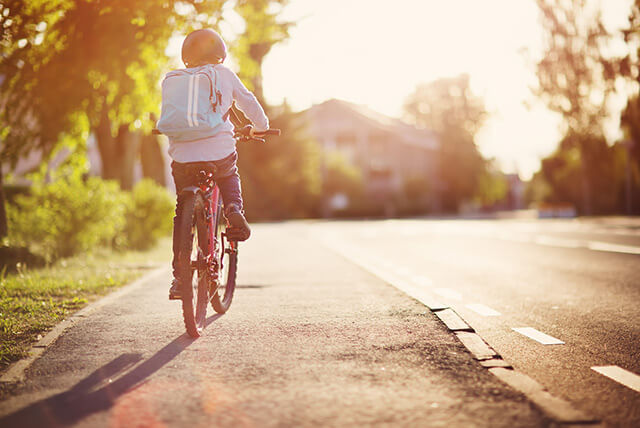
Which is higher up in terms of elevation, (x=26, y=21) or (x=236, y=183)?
(x=26, y=21)

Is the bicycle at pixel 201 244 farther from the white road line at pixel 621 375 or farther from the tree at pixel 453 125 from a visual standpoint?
the tree at pixel 453 125

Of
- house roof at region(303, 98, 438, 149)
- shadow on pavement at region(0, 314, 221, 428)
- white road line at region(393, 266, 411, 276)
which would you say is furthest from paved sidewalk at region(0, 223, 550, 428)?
house roof at region(303, 98, 438, 149)

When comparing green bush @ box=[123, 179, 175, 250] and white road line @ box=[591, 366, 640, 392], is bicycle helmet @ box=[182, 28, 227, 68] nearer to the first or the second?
white road line @ box=[591, 366, 640, 392]

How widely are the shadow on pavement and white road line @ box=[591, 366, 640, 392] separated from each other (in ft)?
8.22

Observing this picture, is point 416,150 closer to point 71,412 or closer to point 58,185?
point 58,185

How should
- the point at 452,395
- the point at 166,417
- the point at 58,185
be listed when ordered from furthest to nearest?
the point at 58,185 → the point at 452,395 → the point at 166,417

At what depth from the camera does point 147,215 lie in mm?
14977

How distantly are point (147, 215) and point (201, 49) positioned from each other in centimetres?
999

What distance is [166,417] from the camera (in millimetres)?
3311

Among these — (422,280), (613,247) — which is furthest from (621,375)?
(613,247)

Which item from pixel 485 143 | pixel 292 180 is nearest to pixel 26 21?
pixel 292 180

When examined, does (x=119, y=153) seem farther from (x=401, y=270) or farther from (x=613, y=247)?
(x=613, y=247)

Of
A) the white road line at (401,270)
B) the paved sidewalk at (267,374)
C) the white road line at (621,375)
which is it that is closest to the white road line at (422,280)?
the white road line at (401,270)

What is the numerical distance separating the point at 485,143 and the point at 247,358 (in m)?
73.7
